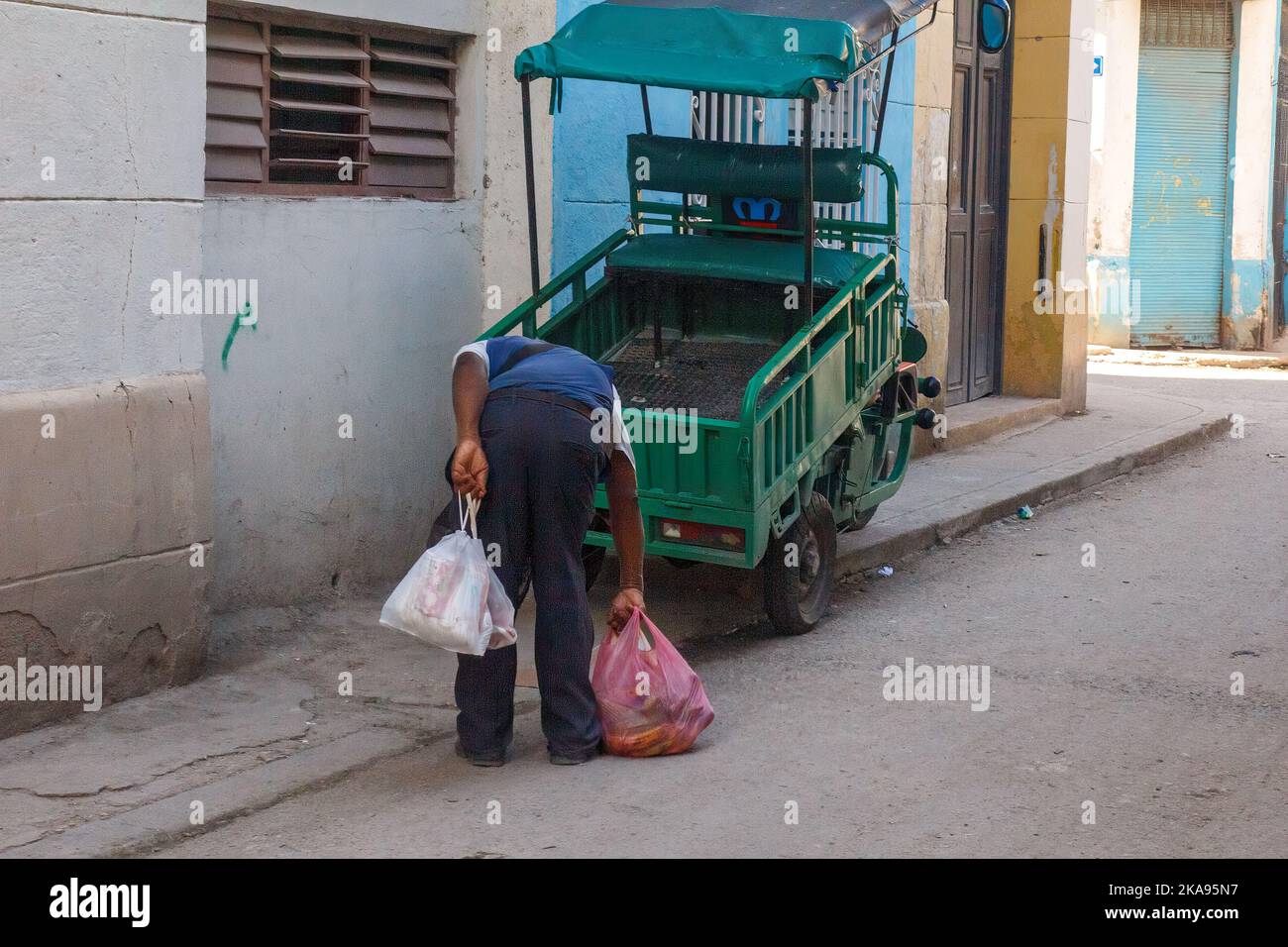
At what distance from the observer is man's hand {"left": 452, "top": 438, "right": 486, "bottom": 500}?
4980 millimetres

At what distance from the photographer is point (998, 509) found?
9578 millimetres

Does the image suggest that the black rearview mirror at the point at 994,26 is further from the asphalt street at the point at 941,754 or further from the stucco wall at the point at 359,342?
the asphalt street at the point at 941,754

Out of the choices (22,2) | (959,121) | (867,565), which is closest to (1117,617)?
(867,565)

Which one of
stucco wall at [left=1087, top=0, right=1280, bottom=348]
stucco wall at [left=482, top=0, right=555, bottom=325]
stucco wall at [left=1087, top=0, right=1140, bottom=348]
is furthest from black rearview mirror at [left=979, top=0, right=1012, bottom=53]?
stucco wall at [left=1087, top=0, right=1280, bottom=348]

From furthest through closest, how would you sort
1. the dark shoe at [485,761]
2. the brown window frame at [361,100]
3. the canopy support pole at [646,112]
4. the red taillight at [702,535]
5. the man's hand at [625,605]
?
1. the canopy support pole at [646,112]
2. the brown window frame at [361,100]
3. the red taillight at [702,535]
4. the man's hand at [625,605]
5. the dark shoe at [485,761]

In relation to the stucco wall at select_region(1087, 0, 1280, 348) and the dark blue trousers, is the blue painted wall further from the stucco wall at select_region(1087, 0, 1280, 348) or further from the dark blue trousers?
the stucco wall at select_region(1087, 0, 1280, 348)

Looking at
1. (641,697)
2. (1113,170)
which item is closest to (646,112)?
(641,697)

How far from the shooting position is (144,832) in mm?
4621

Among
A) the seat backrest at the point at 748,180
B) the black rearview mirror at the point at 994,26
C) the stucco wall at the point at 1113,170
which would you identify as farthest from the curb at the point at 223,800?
the stucco wall at the point at 1113,170

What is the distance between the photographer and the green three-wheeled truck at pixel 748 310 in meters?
6.39

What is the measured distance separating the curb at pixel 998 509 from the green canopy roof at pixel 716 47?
2578 millimetres

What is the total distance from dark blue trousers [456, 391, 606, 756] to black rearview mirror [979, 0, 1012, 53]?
4003mm

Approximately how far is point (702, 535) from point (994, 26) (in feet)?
10.9

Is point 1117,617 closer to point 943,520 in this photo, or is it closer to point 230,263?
point 943,520
